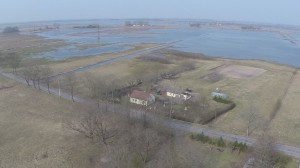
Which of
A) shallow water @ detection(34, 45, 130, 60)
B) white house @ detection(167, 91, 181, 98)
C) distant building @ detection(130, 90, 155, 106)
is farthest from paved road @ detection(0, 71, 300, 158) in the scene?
shallow water @ detection(34, 45, 130, 60)

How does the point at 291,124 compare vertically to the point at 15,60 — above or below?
below

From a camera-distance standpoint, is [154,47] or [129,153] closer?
[129,153]

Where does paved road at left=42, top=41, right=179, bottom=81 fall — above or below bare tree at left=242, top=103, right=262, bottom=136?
above

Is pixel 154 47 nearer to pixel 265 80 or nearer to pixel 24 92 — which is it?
pixel 265 80

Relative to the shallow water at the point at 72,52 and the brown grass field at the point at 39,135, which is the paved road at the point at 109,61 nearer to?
the shallow water at the point at 72,52

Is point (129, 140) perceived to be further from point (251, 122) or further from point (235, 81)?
point (235, 81)

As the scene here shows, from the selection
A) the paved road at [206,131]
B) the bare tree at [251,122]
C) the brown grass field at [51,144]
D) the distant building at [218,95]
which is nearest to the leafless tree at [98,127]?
the brown grass field at [51,144]

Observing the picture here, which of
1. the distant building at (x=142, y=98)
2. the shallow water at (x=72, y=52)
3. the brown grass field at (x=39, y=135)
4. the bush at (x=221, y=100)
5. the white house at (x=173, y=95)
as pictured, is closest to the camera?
the brown grass field at (x=39, y=135)

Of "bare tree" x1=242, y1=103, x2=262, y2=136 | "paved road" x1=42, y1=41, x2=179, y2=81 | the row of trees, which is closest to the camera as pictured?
the row of trees

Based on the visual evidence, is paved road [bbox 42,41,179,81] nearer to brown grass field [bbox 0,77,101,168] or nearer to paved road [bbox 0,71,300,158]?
brown grass field [bbox 0,77,101,168]

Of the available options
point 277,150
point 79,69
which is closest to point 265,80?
point 277,150

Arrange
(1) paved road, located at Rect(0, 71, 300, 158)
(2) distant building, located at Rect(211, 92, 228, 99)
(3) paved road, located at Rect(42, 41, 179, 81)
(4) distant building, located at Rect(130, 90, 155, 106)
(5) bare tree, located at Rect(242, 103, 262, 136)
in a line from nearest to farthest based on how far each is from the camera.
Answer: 1. (1) paved road, located at Rect(0, 71, 300, 158)
2. (5) bare tree, located at Rect(242, 103, 262, 136)
3. (4) distant building, located at Rect(130, 90, 155, 106)
4. (2) distant building, located at Rect(211, 92, 228, 99)
5. (3) paved road, located at Rect(42, 41, 179, 81)
